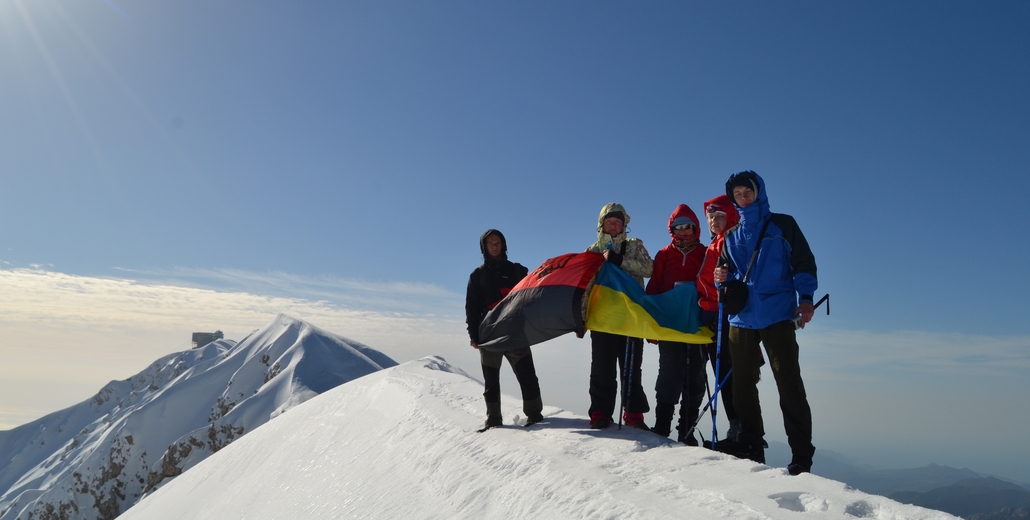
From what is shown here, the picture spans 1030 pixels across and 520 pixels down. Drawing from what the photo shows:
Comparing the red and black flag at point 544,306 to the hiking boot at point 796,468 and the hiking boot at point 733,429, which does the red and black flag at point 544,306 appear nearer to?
the hiking boot at point 733,429

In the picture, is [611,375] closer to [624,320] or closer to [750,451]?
[624,320]

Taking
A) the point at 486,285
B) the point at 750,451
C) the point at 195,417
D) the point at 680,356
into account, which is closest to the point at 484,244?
the point at 486,285

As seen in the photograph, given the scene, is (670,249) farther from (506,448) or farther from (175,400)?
(175,400)

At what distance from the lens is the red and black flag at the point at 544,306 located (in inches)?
199

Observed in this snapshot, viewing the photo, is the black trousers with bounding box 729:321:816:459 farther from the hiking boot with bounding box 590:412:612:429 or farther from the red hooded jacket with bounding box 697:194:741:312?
the hiking boot with bounding box 590:412:612:429

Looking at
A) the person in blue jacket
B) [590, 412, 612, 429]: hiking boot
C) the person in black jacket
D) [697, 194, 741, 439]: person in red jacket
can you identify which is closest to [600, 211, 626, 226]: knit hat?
[697, 194, 741, 439]: person in red jacket

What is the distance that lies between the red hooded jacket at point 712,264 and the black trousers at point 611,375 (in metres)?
0.88

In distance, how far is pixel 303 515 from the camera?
516cm

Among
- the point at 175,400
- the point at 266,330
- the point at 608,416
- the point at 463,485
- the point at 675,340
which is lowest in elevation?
the point at 175,400

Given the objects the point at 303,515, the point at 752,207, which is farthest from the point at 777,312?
the point at 303,515

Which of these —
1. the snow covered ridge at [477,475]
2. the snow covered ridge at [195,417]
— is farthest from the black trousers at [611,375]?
the snow covered ridge at [195,417]

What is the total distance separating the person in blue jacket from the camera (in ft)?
12.6

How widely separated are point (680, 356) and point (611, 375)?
2.25 feet

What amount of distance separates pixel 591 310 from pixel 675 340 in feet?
2.73
